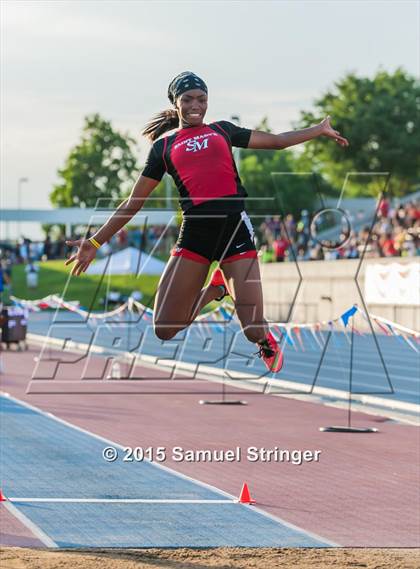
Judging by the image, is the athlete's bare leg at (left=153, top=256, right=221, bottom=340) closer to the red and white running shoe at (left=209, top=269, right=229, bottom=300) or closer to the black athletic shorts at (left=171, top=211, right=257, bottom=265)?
the black athletic shorts at (left=171, top=211, right=257, bottom=265)

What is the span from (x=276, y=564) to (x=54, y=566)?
5.06 feet

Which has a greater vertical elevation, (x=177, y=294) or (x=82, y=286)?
(x=177, y=294)

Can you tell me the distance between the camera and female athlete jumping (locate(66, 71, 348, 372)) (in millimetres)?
5668

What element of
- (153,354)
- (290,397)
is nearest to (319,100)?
(153,354)

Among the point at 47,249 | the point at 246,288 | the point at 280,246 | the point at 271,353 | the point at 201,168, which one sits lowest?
the point at 47,249

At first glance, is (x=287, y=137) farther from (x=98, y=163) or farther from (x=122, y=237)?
(x=98, y=163)

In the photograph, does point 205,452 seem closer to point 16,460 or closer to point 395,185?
point 16,460

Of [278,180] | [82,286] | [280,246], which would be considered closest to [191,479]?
[280,246]

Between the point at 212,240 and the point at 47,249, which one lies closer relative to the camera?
the point at 212,240

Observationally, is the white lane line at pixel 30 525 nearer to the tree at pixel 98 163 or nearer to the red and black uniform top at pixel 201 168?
the red and black uniform top at pixel 201 168

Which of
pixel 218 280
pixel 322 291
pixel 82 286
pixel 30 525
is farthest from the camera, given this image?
pixel 82 286

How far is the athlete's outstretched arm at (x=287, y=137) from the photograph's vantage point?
584 cm

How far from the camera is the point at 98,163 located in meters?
69.1

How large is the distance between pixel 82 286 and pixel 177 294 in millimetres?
47763
